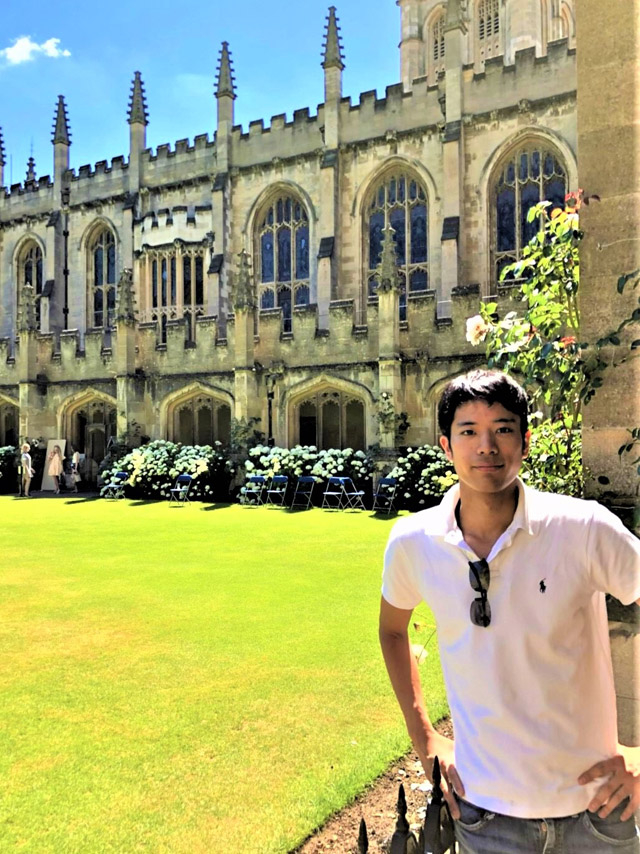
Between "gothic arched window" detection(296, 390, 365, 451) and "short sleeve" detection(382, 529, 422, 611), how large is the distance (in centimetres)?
A: 1589

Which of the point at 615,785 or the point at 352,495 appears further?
the point at 352,495

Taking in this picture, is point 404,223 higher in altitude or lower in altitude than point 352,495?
higher

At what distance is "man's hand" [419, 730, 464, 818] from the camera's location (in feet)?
5.45

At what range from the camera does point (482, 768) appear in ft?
5.18

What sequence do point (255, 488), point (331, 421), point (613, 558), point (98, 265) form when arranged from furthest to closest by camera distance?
point (98, 265) → point (331, 421) → point (255, 488) → point (613, 558)

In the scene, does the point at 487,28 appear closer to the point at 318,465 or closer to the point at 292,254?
the point at 292,254

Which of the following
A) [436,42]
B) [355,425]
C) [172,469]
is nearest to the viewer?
[355,425]

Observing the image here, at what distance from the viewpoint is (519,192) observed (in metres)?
21.8

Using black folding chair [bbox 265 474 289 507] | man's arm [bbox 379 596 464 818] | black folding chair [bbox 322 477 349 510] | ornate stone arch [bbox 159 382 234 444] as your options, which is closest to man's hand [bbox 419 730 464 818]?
man's arm [bbox 379 596 464 818]

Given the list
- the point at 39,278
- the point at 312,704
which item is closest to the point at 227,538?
the point at 312,704

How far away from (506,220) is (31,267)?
72.3 ft

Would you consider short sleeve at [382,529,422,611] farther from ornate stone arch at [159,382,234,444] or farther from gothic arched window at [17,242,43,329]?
gothic arched window at [17,242,43,329]

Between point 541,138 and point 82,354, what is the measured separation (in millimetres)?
16611

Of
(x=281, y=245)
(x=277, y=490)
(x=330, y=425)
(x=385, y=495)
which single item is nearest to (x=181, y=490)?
(x=277, y=490)
